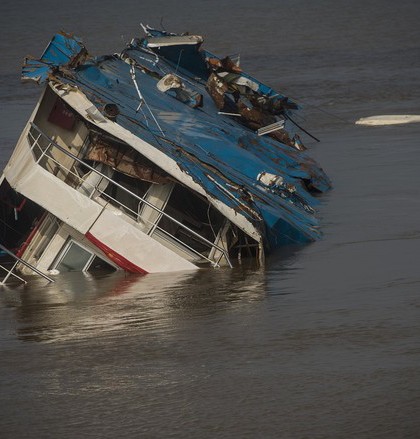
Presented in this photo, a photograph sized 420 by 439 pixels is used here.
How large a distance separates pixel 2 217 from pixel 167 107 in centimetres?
393

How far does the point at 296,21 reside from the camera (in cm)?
5800

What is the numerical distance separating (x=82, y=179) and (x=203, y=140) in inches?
128

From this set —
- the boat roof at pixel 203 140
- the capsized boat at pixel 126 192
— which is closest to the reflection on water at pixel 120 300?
the capsized boat at pixel 126 192

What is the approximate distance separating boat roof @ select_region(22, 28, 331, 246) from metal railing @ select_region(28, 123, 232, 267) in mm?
572

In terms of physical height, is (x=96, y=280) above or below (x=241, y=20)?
above

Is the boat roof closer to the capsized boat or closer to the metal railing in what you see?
the capsized boat

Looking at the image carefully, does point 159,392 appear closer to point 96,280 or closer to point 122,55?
point 96,280

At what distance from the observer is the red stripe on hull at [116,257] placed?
619 inches

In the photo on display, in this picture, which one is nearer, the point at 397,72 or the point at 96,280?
the point at 96,280

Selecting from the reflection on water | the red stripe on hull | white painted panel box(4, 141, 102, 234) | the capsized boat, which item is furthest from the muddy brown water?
white painted panel box(4, 141, 102, 234)

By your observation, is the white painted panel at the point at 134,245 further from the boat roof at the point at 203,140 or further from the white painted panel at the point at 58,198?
the boat roof at the point at 203,140

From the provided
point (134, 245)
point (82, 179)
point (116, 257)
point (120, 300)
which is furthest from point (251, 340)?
point (82, 179)

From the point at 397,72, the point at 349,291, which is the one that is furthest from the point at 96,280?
the point at 397,72

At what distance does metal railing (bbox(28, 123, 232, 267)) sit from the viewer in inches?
623
